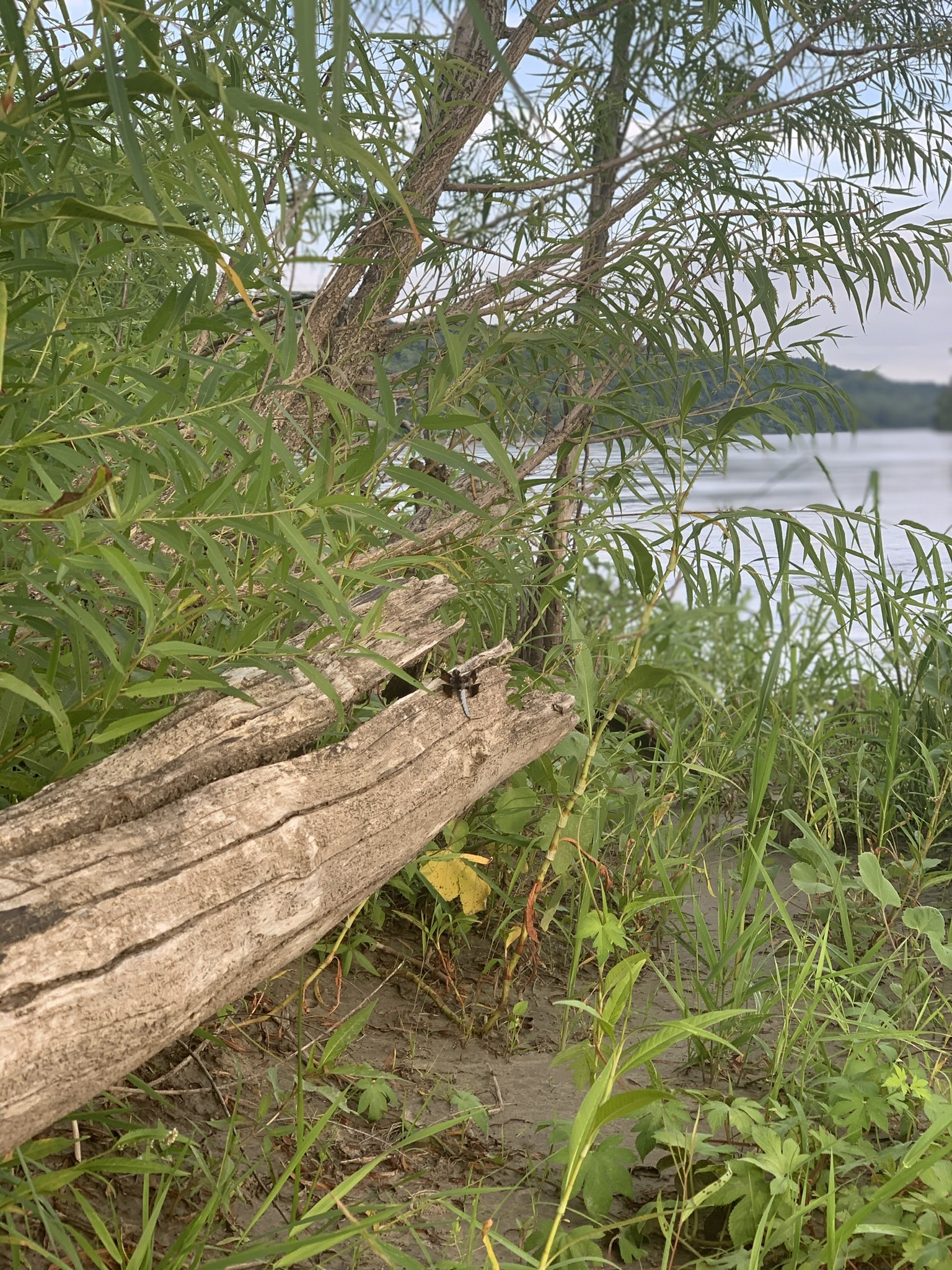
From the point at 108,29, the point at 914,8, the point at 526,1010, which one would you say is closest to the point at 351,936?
the point at 526,1010

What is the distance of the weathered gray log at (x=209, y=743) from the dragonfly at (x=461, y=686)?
2.1 inches

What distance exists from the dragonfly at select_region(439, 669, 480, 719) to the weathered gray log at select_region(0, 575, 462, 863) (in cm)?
5

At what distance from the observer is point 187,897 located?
102cm

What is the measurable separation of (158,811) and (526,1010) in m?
0.83

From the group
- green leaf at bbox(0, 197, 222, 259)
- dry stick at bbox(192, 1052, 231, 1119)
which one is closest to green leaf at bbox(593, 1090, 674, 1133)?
dry stick at bbox(192, 1052, 231, 1119)

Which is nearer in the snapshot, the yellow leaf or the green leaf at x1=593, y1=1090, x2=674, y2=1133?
the green leaf at x1=593, y1=1090, x2=674, y2=1133

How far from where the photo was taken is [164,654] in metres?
1.04

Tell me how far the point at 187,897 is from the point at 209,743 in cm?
24

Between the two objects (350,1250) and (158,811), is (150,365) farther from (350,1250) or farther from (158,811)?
(350,1250)

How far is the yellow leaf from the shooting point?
1671mm

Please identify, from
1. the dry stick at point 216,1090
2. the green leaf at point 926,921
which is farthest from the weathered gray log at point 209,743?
the green leaf at point 926,921

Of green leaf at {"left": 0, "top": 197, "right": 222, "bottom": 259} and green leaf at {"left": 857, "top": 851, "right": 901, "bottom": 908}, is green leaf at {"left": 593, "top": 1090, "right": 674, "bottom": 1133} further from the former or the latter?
green leaf at {"left": 0, "top": 197, "right": 222, "bottom": 259}

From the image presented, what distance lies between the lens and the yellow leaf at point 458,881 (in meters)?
1.67

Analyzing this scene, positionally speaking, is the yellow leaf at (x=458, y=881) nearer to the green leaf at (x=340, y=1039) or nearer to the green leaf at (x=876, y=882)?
the green leaf at (x=340, y=1039)
